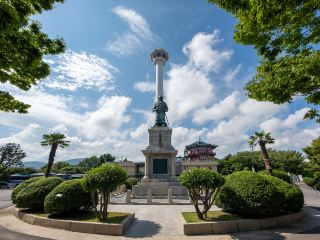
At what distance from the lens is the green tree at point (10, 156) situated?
227 feet

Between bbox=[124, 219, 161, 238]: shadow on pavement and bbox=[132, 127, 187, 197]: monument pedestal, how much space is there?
1534 cm

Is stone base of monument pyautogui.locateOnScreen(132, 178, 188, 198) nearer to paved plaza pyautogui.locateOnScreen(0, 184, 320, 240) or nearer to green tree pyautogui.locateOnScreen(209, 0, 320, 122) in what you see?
paved plaza pyautogui.locateOnScreen(0, 184, 320, 240)

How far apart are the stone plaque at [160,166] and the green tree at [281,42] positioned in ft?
73.8

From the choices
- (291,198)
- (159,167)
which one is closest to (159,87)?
(159,167)

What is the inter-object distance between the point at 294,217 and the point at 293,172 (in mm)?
57649

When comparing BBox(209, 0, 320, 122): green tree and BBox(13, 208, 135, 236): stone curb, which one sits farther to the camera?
BBox(13, 208, 135, 236): stone curb

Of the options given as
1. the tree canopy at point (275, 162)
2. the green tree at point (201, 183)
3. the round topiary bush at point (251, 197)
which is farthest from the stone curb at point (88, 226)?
the tree canopy at point (275, 162)

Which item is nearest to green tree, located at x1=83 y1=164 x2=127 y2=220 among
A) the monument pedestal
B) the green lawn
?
the green lawn

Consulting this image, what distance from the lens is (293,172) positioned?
6172 centimetres

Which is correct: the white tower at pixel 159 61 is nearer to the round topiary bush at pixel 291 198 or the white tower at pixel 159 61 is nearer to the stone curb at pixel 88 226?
the round topiary bush at pixel 291 198

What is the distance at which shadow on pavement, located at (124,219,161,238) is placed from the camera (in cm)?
1084

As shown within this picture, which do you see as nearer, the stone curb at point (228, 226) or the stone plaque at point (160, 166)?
the stone curb at point (228, 226)

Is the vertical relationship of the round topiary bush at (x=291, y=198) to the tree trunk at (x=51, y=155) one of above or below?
below

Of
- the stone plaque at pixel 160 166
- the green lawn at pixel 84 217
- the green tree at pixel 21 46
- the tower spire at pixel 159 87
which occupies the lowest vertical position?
the green lawn at pixel 84 217
